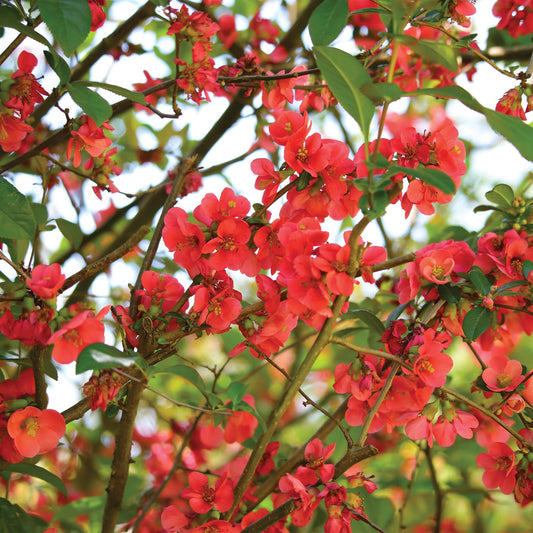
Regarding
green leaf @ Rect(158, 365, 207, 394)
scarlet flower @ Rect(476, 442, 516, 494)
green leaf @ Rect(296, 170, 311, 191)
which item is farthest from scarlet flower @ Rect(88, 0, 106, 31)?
scarlet flower @ Rect(476, 442, 516, 494)

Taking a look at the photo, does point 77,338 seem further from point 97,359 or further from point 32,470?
point 32,470

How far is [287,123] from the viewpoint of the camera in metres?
0.83

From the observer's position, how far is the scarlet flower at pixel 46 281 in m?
0.69

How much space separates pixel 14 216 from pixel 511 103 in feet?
2.75

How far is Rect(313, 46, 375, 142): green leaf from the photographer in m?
0.62

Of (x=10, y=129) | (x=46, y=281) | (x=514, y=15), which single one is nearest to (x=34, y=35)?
(x=10, y=129)

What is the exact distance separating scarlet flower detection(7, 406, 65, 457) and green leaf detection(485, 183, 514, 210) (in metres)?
0.78

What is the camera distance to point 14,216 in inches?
28.7

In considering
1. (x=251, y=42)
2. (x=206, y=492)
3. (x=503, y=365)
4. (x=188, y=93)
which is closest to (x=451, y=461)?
(x=503, y=365)

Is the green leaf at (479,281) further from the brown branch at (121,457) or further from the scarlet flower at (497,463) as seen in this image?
the brown branch at (121,457)

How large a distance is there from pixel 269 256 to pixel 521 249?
40 cm

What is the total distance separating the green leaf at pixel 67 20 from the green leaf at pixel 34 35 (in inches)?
3.1

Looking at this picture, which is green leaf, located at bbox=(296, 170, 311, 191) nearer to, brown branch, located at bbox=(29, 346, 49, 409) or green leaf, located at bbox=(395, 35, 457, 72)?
green leaf, located at bbox=(395, 35, 457, 72)

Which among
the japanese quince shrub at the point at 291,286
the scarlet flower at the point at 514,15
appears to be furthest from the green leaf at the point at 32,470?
the scarlet flower at the point at 514,15
